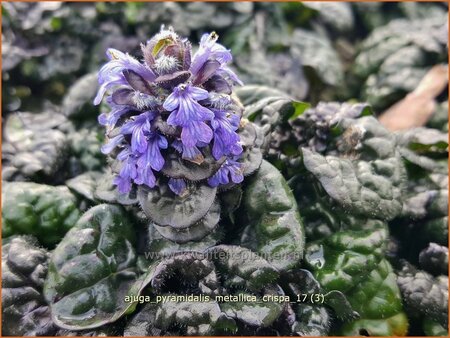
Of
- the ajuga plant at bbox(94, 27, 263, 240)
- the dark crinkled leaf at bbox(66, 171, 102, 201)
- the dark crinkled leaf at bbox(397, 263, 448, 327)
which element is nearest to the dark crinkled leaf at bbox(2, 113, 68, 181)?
the dark crinkled leaf at bbox(66, 171, 102, 201)

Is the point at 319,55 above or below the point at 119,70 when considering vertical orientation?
above

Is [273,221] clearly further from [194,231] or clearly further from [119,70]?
[119,70]

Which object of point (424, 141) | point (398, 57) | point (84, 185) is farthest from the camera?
point (398, 57)

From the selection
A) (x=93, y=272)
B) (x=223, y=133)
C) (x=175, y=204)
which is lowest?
(x=93, y=272)

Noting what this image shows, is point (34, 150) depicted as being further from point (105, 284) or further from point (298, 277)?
point (298, 277)

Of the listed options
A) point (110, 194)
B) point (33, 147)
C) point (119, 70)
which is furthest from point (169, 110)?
point (33, 147)

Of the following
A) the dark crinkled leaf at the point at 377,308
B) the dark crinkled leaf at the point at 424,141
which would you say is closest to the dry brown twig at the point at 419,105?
the dark crinkled leaf at the point at 424,141

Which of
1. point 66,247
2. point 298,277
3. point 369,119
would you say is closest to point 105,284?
point 66,247
